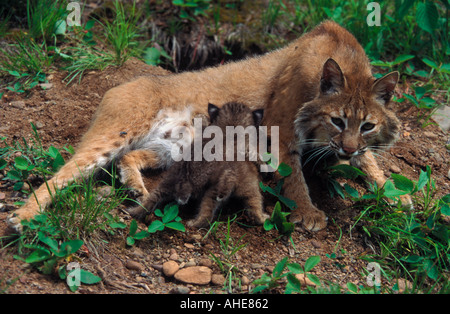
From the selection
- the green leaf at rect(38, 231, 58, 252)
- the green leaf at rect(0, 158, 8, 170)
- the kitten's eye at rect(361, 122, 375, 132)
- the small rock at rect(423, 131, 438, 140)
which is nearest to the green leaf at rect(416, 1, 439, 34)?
the small rock at rect(423, 131, 438, 140)

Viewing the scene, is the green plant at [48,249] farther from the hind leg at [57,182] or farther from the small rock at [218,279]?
the small rock at [218,279]

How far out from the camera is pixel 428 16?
16.9ft

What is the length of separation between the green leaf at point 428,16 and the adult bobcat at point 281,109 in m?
1.26

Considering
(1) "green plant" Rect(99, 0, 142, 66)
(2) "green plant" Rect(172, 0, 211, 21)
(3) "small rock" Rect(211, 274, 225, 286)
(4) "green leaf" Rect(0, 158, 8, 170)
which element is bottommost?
(3) "small rock" Rect(211, 274, 225, 286)

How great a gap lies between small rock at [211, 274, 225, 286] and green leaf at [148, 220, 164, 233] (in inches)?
21.1

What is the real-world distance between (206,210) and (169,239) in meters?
0.36

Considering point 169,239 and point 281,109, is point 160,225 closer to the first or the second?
point 169,239

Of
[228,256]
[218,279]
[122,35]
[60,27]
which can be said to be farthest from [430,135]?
[60,27]

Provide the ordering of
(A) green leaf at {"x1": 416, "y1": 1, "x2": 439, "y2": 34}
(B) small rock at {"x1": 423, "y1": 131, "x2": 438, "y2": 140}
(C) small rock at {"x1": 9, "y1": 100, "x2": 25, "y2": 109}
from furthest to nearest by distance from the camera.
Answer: (A) green leaf at {"x1": 416, "y1": 1, "x2": 439, "y2": 34} → (B) small rock at {"x1": 423, "y1": 131, "x2": 438, "y2": 140} → (C) small rock at {"x1": 9, "y1": 100, "x2": 25, "y2": 109}

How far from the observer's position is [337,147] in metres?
3.87

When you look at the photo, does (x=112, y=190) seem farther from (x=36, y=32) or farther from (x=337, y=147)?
(x=36, y=32)

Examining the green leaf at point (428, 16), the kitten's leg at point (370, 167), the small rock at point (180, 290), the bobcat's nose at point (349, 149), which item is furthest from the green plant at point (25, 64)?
the green leaf at point (428, 16)

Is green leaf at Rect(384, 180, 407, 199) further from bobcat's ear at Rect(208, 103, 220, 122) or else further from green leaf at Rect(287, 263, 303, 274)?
bobcat's ear at Rect(208, 103, 220, 122)

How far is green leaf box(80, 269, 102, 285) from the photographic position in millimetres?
3129
